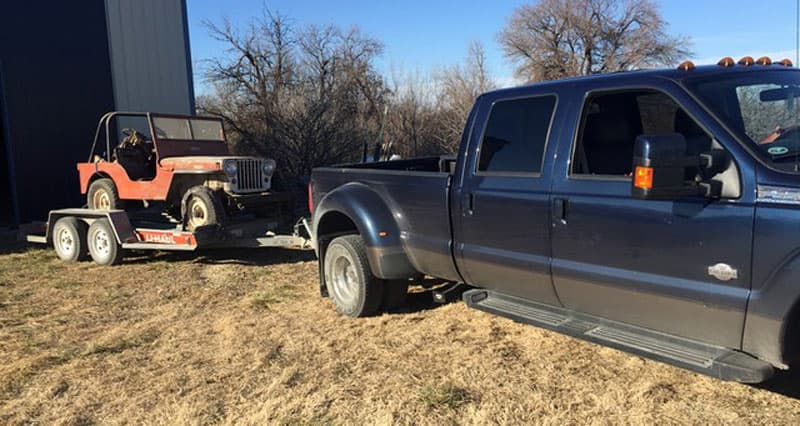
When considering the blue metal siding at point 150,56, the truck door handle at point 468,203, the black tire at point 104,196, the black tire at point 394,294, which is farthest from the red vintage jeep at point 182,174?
the blue metal siding at point 150,56

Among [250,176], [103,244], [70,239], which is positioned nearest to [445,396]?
[250,176]

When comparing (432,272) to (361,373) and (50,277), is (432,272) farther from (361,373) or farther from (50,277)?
(50,277)

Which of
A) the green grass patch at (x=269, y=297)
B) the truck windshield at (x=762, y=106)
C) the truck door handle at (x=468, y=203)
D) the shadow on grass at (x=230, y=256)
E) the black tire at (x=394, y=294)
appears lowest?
the green grass patch at (x=269, y=297)

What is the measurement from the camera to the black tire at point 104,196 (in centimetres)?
970

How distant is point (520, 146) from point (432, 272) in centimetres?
134

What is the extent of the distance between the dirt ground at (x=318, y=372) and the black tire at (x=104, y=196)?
3.13 m

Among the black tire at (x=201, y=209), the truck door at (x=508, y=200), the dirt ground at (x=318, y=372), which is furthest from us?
the black tire at (x=201, y=209)

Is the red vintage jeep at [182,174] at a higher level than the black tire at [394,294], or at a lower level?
higher

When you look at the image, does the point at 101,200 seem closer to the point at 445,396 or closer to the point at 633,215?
the point at 445,396

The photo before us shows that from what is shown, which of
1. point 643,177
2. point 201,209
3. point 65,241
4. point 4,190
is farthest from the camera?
point 4,190

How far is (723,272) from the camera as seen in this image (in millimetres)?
3168

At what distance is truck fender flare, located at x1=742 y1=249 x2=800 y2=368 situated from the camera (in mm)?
2908

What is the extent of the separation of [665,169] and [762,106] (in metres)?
1.04

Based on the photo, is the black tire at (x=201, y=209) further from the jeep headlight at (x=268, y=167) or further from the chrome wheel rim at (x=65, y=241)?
the chrome wheel rim at (x=65, y=241)
